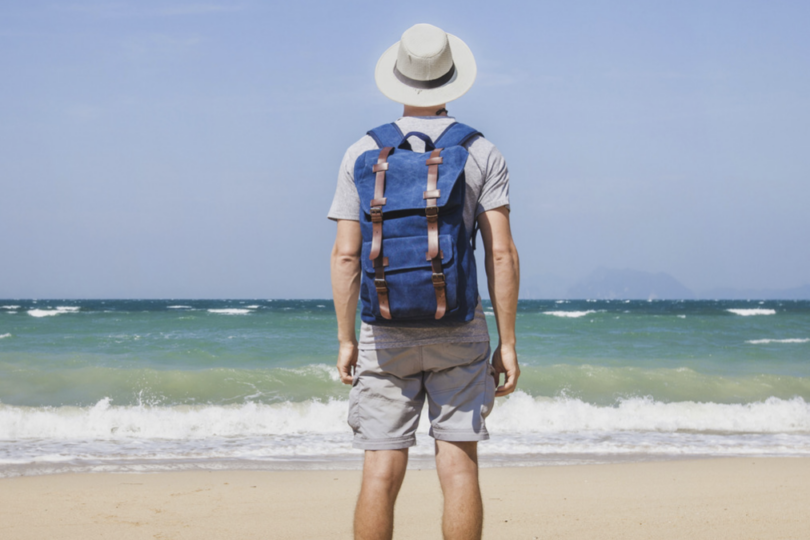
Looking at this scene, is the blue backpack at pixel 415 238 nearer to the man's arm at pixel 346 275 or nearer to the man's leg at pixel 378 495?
the man's arm at pixel 346 275

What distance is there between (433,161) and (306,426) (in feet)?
19.2

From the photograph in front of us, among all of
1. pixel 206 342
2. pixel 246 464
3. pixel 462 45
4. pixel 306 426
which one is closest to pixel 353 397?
pixel 462 45

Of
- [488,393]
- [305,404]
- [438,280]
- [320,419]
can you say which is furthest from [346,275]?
[305,404]

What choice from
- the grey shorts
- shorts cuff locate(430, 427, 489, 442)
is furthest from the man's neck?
shorts cuff locate(430, 427, 489, 442)

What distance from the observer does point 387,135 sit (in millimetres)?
2096

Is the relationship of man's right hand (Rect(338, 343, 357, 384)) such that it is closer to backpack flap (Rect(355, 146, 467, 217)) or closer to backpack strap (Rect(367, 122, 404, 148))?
backpack flap (Rect(355, 146, 467, 217))

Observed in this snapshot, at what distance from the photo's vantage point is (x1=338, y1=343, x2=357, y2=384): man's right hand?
215 centimetres

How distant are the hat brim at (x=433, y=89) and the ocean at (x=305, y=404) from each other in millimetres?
3715

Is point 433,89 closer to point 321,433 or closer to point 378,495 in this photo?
point 378,495

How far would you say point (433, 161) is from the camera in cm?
195

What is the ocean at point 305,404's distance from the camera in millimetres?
5859

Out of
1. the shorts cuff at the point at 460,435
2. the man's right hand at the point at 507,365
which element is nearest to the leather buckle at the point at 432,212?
the man's right hand at the point at 507,365

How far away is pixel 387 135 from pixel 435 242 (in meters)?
0.42

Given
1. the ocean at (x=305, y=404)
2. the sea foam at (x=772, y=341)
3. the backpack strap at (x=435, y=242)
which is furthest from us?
the sea foam at (x=772, y=341)
